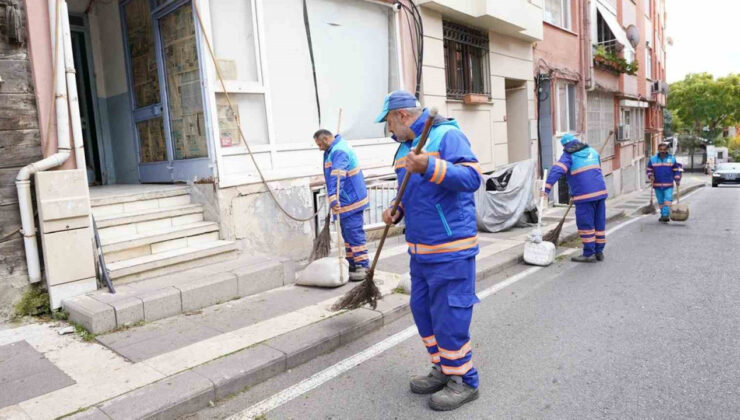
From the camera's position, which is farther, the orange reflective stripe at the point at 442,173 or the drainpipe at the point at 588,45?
the drainpipe at the point at 588,45

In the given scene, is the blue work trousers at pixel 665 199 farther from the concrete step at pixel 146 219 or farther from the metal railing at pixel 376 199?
the concrete step at pixel 146 219

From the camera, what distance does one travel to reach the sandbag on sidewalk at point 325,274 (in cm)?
559

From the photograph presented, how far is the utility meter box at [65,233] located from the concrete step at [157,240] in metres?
0.39

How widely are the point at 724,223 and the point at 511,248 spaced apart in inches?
251

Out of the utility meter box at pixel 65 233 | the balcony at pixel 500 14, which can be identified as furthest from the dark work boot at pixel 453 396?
the balcony at pixel 500 14

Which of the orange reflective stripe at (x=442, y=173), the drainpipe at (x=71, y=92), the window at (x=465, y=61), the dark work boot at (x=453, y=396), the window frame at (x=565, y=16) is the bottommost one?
the dark work boot at (x=453, y=396)

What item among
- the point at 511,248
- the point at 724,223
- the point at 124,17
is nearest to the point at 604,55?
the point at 724,223

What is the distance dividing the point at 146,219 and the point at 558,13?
14.8 m

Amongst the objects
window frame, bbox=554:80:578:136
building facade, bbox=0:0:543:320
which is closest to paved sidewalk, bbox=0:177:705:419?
building facade, bbox=0:0:543:320

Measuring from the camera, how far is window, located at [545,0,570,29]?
15.4m

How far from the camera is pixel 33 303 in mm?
4699

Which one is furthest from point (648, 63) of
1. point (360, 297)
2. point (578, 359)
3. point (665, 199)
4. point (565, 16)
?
point (360, 297)

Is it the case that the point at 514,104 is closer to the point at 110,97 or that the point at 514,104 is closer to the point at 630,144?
the point at 110,97

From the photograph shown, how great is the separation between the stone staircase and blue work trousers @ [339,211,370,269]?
750mm
